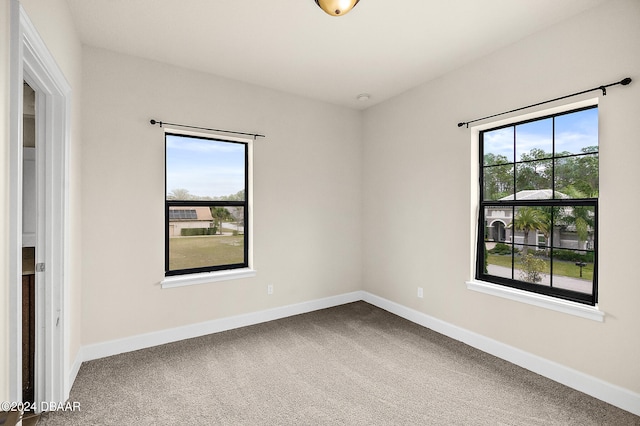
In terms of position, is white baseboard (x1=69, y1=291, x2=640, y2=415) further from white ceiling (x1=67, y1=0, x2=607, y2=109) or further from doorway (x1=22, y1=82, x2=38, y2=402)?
white ceiling (x1=67, y1=0, x2=607, y2=109)

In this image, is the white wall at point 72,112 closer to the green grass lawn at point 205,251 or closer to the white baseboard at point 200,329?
the white baseboard at point 200,329

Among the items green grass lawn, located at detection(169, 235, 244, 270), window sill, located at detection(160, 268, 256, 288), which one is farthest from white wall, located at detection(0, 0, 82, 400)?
green grass lawn, located at detection(169, 235, 244, 270)

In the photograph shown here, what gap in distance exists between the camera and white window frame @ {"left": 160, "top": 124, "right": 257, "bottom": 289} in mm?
3234

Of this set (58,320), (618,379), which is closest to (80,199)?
(58,320)

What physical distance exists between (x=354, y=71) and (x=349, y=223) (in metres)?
2.00

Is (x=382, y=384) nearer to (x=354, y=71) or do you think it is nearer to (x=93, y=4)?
(x=354, y=71)

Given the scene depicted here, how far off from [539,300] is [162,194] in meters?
3.48

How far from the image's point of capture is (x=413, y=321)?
3766 millimetres

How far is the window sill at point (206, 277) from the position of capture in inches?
127

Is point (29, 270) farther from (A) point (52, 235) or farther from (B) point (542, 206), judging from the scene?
(B) point (542, 206)

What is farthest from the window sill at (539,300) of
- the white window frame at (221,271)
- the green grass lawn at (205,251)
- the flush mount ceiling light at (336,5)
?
the flush mount ceiling light at (336,5)

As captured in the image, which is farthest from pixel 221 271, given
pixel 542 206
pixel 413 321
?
pixel 542 206

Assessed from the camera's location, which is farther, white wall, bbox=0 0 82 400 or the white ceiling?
the white ceiling

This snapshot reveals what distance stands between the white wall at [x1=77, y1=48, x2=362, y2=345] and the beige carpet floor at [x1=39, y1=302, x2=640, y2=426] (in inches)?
18.1
